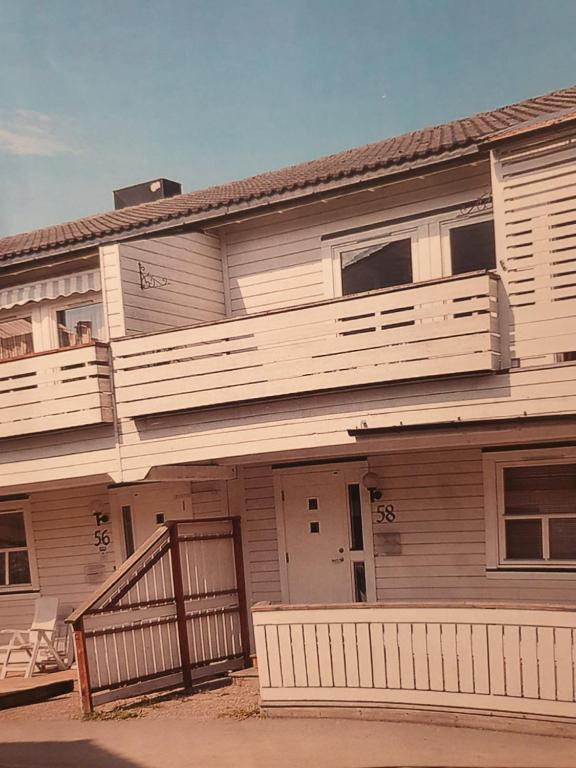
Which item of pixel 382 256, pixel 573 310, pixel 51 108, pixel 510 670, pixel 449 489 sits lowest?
pixel 510 670

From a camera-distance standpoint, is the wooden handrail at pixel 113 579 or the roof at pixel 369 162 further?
the roof at pixel 369 162

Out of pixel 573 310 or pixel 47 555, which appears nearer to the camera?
pixel 573 310

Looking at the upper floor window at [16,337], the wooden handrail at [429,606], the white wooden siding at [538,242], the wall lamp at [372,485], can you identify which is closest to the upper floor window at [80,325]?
the upper floor window at [16,337]

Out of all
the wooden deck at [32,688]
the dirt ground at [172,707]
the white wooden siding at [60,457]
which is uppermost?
the white wooden siding at [60,457]

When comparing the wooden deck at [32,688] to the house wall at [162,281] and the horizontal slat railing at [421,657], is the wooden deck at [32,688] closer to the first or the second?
the horizontal slat railing at [421,657]

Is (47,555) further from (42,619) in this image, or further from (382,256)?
(382,256)

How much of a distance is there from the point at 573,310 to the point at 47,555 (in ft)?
30.6

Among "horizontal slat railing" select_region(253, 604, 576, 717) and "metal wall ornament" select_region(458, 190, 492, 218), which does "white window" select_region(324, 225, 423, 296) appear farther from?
"horizontal slat railing" select_region(253, 604, 576, 717)

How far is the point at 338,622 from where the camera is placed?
24.6 ft

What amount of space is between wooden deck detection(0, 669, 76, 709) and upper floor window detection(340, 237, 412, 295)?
627cm

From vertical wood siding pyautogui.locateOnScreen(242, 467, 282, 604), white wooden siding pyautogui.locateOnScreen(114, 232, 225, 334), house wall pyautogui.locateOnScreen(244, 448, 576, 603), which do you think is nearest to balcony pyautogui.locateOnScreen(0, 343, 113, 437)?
white wooden siding pyautogui.locateOnScreen(114, 232, 225, 334)

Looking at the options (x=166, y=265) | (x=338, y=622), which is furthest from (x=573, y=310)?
(x=166, y=265)

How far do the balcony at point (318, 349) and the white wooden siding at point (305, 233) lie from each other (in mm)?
1558

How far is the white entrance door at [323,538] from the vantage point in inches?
429
